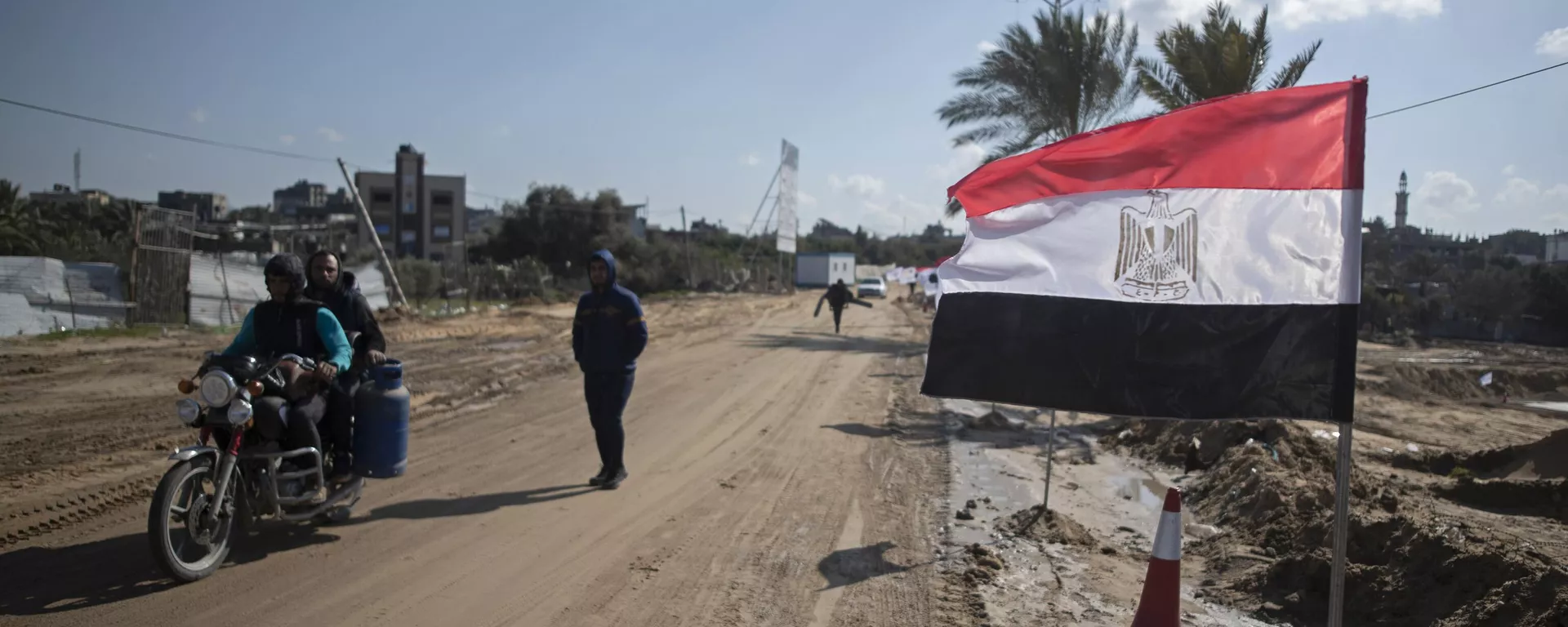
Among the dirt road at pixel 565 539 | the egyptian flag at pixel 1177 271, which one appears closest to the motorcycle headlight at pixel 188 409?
the dirt road at pixel 565 539

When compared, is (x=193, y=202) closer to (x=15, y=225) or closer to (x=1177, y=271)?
(x=15, y=225)

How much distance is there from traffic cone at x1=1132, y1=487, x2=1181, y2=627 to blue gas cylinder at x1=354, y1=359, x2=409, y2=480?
4579mm

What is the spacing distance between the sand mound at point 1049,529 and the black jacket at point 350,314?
450cm

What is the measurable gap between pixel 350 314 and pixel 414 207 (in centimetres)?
6752

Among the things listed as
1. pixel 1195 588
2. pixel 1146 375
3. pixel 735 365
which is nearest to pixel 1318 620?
pixel 1195 588

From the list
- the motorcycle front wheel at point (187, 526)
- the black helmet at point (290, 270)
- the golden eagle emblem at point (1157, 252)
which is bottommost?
the motorcycle front wheel at point (187, 526)

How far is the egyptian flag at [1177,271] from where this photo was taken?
435 cm

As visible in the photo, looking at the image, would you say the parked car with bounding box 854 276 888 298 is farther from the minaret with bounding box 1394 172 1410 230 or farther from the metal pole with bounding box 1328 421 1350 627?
the metal pole with bounding box 1328 421 1350 627

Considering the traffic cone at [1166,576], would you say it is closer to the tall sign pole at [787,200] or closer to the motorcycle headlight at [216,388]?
the motorcycle headlight at [216,388]

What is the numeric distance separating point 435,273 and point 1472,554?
34.0 m

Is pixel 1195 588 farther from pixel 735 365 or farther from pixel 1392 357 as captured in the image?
pixel 1392 357

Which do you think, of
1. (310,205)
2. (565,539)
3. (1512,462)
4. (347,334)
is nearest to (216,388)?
(347,334)

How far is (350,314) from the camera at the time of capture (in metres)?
6.53

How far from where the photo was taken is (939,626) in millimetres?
4945
